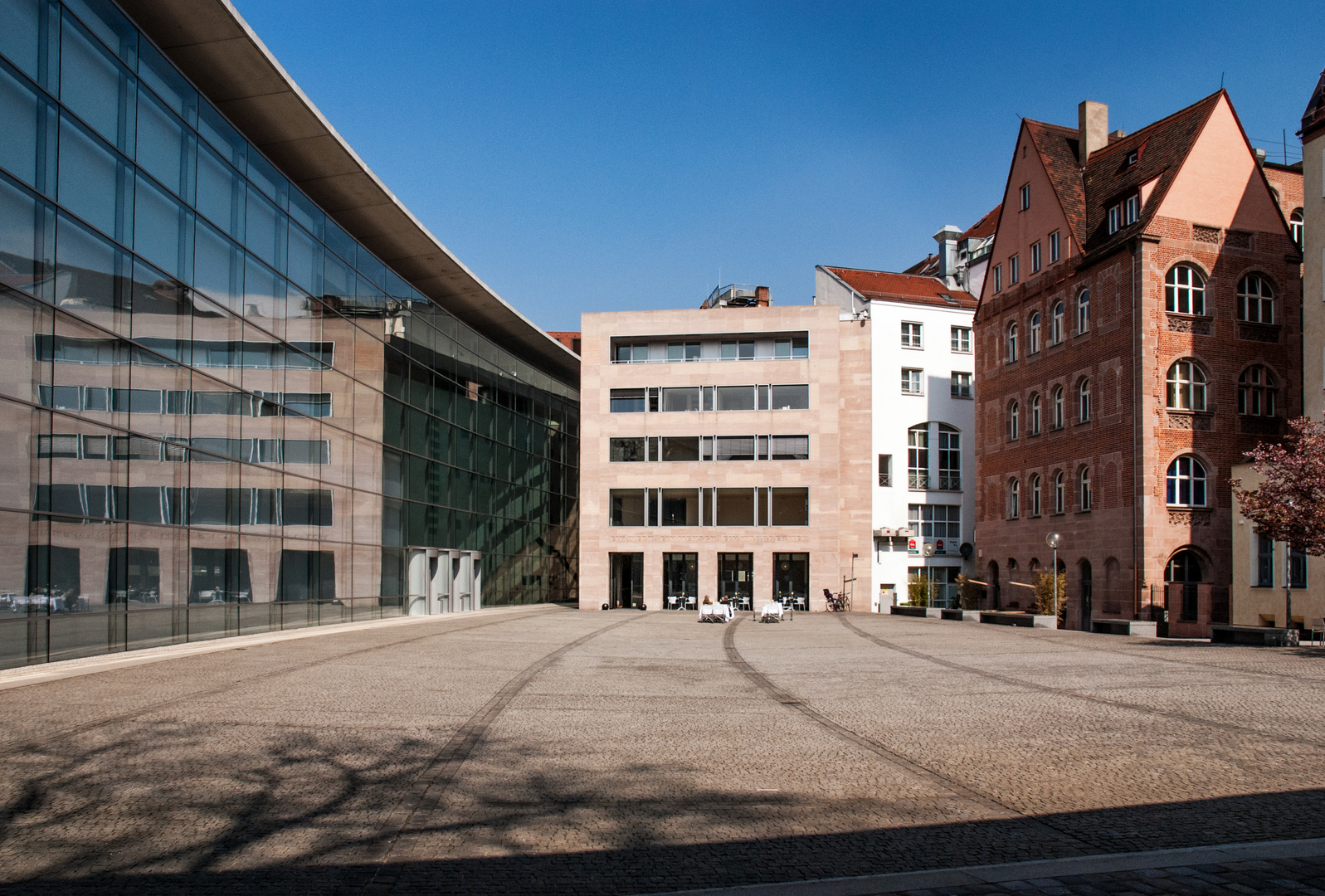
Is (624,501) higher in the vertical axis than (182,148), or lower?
lower

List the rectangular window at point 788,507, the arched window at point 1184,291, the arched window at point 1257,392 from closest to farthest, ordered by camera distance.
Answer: the arched window at point 1184,291 < the arched window at point 1257,392 < the rectangular window at point 788,507

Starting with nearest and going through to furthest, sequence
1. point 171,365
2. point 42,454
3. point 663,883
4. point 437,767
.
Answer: point 663,883, point 437,767, point 42,454, point 171,365

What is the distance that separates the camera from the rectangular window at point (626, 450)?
5550cm

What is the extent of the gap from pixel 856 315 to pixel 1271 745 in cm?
5515

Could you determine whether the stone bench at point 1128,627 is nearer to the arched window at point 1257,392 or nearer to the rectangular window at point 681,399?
→ the arched window at point 1257,392

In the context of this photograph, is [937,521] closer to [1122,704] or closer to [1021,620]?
[1021,620]

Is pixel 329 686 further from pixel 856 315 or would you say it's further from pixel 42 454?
pixel 856 315

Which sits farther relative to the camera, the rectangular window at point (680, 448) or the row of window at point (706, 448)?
the rectangular window at point (680, 448)

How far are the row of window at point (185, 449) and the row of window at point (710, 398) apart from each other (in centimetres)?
2480

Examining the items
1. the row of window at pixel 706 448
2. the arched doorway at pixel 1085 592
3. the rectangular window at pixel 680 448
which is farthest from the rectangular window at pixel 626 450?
the arched doorway at pixel 1085 592

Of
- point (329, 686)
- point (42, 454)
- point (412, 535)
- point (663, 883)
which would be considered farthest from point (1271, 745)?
point (412, 535)

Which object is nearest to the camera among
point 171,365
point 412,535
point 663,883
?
point 663,883

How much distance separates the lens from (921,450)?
6369cm

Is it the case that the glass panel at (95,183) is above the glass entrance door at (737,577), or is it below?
above
